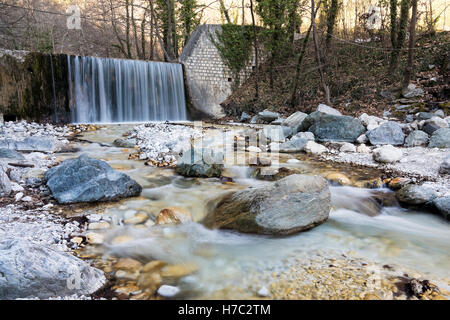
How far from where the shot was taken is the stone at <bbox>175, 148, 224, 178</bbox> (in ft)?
16.6

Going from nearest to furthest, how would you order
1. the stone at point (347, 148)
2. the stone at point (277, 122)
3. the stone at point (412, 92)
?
the stone at point (347, 148), the stone at point (412, 92), the stone at point (277, 122)

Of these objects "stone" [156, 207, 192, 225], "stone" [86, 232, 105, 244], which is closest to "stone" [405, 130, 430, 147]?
"stone" [156, 207, 192, 225]

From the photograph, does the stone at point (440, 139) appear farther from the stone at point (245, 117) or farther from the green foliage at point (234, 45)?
the green foliage at point (234, 45)

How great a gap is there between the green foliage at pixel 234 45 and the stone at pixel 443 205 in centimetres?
1241

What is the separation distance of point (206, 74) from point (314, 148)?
359 inches

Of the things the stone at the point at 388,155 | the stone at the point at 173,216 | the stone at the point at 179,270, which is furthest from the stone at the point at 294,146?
the stone at the point at 179,270

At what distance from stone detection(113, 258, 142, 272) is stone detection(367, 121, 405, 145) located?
6539mm

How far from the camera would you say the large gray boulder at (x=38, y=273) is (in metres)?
1.81

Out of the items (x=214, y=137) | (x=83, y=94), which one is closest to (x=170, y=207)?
(x=214, y=137)

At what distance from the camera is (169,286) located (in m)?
2.29

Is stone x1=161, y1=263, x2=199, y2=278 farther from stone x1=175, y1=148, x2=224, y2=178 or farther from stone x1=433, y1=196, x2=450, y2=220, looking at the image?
stone x1=433, y1=196, x2=450, y2=220

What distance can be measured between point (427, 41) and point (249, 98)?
7.66 metres

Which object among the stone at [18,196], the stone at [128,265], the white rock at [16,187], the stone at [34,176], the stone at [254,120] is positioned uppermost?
the stone at [254,120]

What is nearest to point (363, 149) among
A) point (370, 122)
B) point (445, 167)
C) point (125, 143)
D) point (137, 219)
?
point (370, 122)
